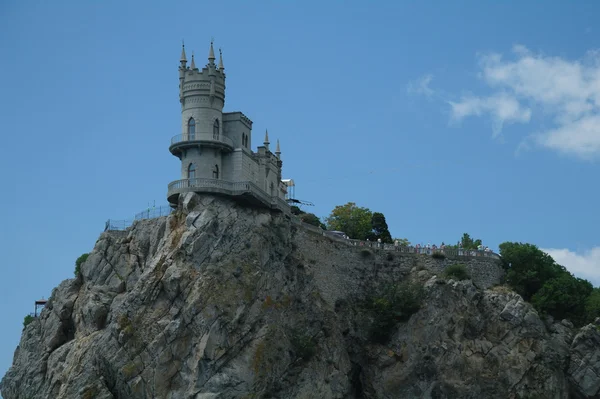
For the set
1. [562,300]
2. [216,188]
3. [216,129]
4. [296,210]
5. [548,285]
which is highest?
[296,210]

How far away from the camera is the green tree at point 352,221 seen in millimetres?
113125

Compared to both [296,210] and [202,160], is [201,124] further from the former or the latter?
[296,210]

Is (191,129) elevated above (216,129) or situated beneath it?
situated beneath

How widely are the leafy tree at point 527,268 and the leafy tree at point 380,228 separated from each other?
35.0 feet

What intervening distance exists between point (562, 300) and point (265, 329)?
2824 centimetres

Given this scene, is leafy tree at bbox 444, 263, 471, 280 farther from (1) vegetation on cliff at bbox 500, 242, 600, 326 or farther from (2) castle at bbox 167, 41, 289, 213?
(2) castle at bbox 167, 41, 289, 213

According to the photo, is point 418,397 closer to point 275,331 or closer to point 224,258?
A: point 275,331

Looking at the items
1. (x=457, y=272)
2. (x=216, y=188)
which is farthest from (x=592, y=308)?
(x=216, y=188)

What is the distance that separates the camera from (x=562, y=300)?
340ft

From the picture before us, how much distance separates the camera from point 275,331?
89.9 m

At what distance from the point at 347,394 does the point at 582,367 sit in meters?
20.0

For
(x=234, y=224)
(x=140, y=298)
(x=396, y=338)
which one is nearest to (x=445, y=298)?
(x=396, y=338)

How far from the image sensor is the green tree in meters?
113

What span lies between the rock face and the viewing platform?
2.90 ft
